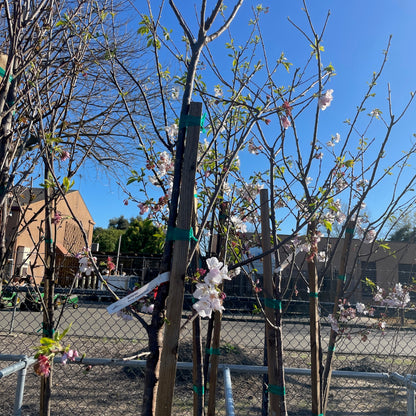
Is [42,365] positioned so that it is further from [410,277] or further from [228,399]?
[410,277]

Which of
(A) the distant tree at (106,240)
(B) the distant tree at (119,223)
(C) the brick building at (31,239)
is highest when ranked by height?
(B) the distant tree at (119,223)

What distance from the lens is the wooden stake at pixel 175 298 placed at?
1.33 metres

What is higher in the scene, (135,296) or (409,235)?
(409,235)

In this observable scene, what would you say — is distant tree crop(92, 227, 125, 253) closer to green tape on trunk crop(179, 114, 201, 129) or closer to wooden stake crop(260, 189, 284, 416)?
wooden stake crop(260, 189, 284, 416)

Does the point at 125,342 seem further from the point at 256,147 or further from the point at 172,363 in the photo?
the point at 172,363

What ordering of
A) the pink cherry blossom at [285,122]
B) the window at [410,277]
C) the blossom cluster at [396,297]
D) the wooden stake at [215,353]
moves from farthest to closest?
the window at [410,277], the blossom cluster at [396,297], the wooden stake at [215,353], the pink cherry blossom at [285,122]

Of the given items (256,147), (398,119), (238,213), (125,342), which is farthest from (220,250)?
(125,342)

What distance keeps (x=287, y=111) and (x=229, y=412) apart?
1.63 metres

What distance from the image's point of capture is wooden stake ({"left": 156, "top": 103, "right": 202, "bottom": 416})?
1.33m

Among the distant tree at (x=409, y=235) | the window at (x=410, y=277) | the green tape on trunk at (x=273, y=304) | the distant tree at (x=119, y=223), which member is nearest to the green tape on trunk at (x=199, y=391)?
the green tape on trunk at (x=273, y=304)

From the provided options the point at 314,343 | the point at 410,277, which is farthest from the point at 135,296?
the point at 410,277

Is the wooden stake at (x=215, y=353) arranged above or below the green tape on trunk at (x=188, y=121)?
below

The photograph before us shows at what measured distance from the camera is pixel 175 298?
1347mm

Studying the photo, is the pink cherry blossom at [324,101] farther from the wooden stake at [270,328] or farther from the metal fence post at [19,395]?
the metal fence post at [19,395]
